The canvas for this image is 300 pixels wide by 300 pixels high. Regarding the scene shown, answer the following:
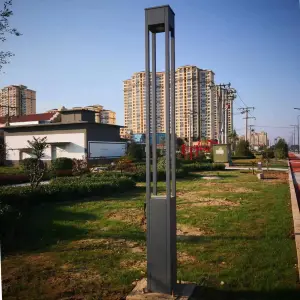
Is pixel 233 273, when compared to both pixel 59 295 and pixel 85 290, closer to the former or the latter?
pixel 85 290

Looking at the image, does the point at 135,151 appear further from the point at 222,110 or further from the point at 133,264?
the point at 133,264

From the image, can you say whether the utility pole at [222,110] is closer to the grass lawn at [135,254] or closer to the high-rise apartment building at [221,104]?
the high-rise apartment building at [221,104]

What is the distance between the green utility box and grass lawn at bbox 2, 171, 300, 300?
14.9 meters

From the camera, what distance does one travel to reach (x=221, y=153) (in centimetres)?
2123

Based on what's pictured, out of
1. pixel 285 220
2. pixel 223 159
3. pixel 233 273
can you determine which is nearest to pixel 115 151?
pixel 223 159

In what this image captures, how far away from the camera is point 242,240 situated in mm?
4176

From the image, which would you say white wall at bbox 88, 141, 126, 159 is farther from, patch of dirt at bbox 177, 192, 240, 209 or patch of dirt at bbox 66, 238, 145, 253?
patch of dirt at bbox 66, 238, 145, 253

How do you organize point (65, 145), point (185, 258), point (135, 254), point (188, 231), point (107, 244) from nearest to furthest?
point (185, 258) < point (135, 254) < point (107, 244) < point (188, 231) < point (65, 145)

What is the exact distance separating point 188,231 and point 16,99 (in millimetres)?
3137

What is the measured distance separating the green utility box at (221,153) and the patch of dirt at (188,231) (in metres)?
16.7

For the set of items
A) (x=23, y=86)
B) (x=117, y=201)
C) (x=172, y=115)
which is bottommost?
(x=117, y=201)

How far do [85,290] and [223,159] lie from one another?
19216 millimetres

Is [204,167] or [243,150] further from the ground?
[243,150]

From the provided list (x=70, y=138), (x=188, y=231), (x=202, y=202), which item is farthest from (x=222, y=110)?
(x=188, y=231)
